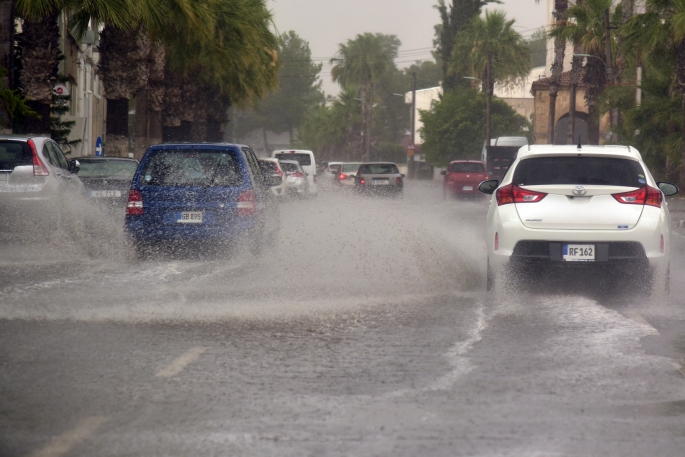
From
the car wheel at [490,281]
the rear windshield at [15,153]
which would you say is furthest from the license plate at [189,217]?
the car wheel at [490,281]

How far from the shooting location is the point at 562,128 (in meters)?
79.6

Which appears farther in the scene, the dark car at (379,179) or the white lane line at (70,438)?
the dark car at (379,179)

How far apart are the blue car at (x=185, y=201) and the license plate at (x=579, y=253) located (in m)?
5.15

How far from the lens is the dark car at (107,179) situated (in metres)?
21.5

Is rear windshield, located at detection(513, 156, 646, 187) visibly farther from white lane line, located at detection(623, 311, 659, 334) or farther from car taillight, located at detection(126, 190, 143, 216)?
car taillight, located at detection(126, 190, 143, 216)

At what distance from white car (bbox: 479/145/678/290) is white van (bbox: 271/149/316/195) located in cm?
2845

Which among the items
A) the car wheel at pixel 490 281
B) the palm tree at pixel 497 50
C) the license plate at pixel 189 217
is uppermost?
the palm tree at pixel 497 50

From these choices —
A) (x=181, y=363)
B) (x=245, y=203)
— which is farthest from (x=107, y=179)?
(x=181, y=363)

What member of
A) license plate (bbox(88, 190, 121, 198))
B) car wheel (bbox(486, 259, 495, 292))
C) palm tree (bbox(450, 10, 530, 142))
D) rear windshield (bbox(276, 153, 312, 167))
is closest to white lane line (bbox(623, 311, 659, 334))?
car wheel (bbox(486, 259, 495, 292))

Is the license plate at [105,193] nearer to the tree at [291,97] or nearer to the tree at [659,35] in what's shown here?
the tree at [659,35]

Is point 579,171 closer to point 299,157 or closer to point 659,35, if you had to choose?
point 659,35

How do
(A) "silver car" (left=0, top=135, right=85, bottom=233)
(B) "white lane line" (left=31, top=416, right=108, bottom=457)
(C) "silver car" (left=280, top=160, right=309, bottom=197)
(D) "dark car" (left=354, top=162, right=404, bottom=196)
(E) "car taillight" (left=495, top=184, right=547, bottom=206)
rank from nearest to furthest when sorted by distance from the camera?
1. (B) "white lane line" (left=31, top=416, right=108, bottom=457)
2. (E) "car taillight" (left=495, top=184, right=547, bottom=206)
3. (A) "silver car" (left=0, top=135, right=85, bottom=233)
4. (C) "silver car" (left=280, top=160, right=309, bottom=197)
5. (D) "dark car" (left=354, top=162, right=404, bottom=196)

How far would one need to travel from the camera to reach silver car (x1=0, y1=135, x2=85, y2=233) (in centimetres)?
1767

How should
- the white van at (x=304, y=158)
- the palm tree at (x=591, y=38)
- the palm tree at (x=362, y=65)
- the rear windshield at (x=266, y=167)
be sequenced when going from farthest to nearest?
the palm tree at (x=362, y=65) < the palm tree at (x=591, y=38) < the white van at (x=304, y=158) < the rear windshield at (x=266, y=167)
